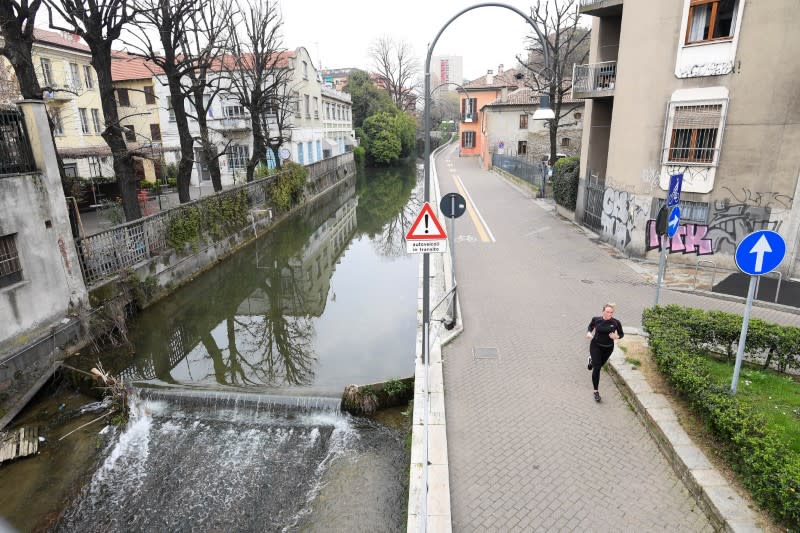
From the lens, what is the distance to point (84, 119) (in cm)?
3309

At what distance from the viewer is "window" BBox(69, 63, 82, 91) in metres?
31.7

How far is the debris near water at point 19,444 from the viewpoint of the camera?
25.4 ft

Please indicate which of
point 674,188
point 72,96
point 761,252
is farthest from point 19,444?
point 72,96

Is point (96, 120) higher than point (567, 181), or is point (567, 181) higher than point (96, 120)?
point (96, 120)

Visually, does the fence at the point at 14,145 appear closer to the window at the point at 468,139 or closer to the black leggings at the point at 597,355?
the black leggings at the point at 597,355

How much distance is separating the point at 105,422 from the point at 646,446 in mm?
9002

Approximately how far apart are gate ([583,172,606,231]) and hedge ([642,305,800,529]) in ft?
34.6

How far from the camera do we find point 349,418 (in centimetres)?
878

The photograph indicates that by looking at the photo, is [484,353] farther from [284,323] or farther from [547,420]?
[284,323]

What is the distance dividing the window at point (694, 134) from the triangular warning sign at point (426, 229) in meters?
10.4

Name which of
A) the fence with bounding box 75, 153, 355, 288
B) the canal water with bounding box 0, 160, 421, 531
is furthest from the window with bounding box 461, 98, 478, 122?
the canal water with bounding box 0, 160, 421, 531

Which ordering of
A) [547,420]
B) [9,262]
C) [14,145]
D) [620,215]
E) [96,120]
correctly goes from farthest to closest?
[96,120]
[620,215]
[14,145]
[9,262]
[547,420]

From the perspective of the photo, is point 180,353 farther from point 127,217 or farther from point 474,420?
point 474,420

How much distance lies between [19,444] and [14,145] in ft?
19.2
